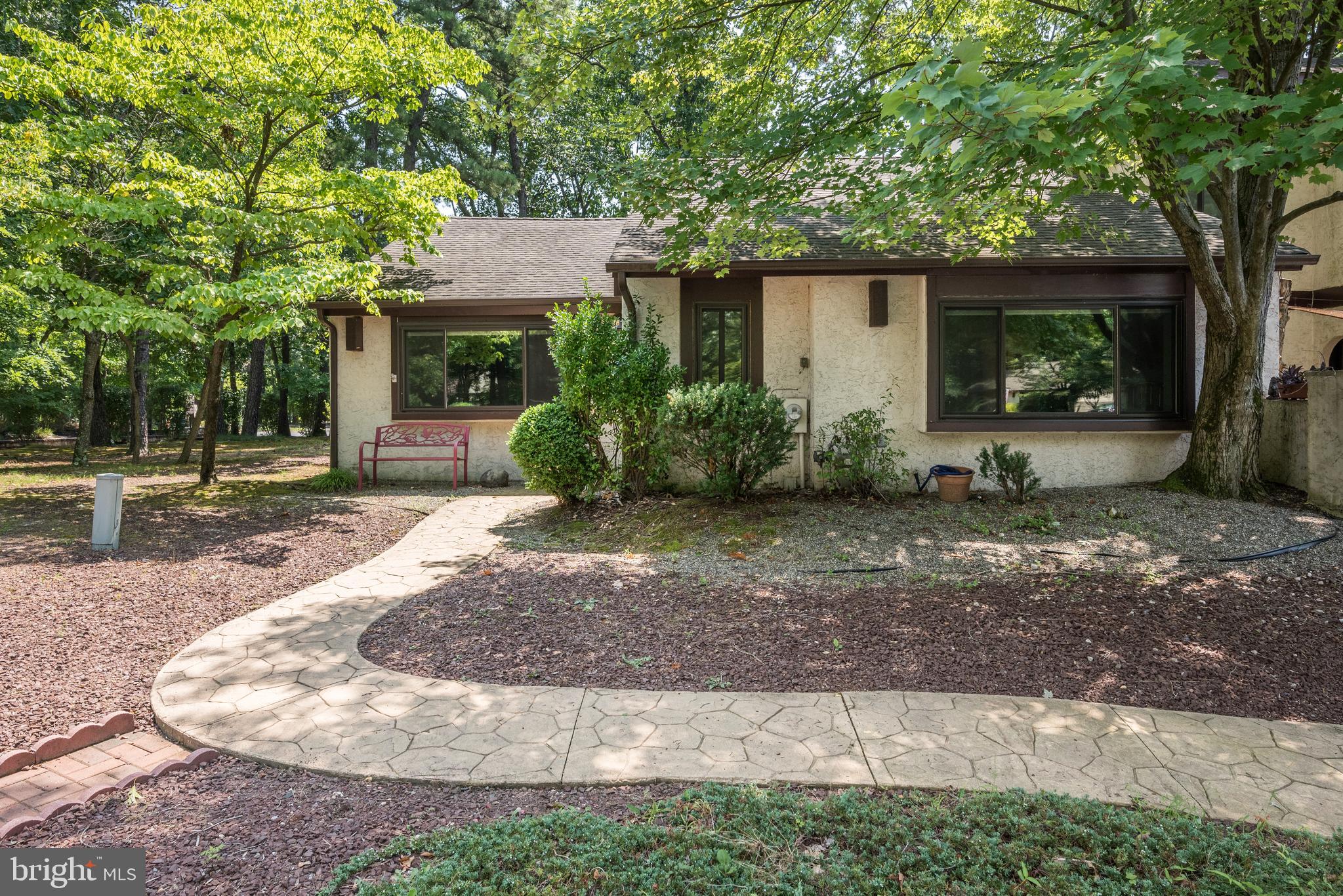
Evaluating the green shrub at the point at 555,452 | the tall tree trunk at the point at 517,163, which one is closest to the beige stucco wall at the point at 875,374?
the green shrub at the point at 555,452

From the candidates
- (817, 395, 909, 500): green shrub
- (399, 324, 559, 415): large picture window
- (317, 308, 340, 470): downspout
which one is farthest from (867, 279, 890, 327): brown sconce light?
(317, 308, 340, 470): downspout

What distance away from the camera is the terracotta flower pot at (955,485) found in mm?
7438

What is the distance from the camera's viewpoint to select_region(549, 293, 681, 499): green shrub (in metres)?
7.19

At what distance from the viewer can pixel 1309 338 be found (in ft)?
40.1

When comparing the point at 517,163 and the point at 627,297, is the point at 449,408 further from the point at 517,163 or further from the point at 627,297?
the point at 517,163

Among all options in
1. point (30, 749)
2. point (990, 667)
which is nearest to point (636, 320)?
point (990, 667)

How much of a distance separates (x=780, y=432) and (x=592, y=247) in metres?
6.91

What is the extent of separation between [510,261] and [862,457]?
7043 mm

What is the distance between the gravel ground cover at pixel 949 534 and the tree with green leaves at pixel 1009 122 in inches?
38.4

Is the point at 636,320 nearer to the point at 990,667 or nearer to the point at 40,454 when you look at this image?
the point at 990,667

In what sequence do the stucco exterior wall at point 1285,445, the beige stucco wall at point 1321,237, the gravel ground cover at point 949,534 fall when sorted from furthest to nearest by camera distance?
the beige stucco wall at point 1321,237, the stucco exterior wall at point 1285,445, the gravel ground cover at point 949,534

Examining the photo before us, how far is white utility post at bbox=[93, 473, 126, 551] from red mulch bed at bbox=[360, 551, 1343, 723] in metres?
3.38

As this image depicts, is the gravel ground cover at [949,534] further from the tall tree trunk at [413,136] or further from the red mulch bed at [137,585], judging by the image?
the tall tree trunk at [413,136]

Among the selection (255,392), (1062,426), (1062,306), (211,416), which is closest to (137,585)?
(211,416)
